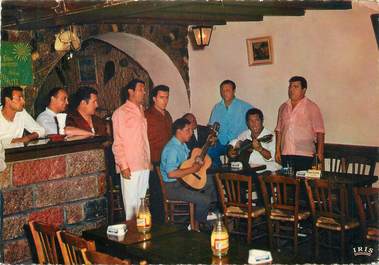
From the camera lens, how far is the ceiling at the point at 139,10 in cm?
480

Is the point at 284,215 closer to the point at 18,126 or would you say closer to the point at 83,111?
the point at 83,111

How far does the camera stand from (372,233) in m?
4.26

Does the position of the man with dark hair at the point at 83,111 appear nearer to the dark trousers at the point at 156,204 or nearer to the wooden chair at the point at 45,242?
the dark trousers at the point at 156,204

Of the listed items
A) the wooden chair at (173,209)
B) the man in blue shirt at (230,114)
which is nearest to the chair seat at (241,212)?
the wooden chair at (173,209)

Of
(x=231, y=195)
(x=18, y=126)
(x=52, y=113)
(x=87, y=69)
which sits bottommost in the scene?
(x=231, y=195)

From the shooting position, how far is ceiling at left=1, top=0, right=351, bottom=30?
4.80 metres

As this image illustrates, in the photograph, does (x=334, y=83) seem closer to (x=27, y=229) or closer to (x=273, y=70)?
(x=273, y=70)

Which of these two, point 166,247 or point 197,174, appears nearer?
point 166,247

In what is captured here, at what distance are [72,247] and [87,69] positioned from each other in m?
5.11

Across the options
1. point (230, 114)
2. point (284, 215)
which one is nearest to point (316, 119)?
point (230, 114)

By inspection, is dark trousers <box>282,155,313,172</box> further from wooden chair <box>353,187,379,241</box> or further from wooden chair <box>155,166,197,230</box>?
wooden chair <box>353,187,379,241</box>

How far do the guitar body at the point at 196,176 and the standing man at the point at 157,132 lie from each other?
625 millimetres

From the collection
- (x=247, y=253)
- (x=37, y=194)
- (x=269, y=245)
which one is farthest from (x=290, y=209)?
(x=37, y=194)

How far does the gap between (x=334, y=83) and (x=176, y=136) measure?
242cm
